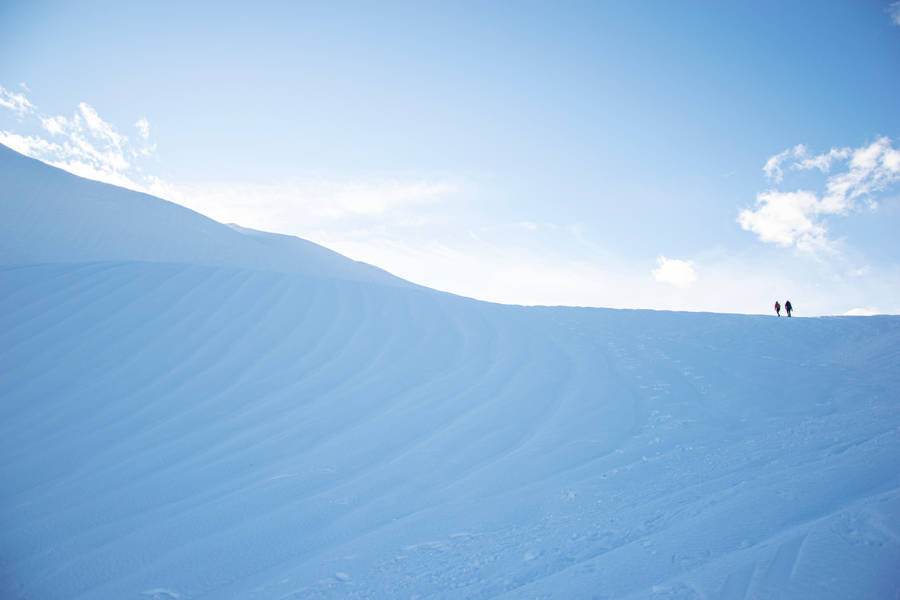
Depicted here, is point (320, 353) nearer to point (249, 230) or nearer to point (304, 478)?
point (304, 478)

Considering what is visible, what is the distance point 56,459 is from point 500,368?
3.73 meters

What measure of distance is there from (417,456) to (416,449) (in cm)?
10

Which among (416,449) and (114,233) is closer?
(416,449)

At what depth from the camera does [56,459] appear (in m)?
3.19

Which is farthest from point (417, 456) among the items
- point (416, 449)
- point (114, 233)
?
point (114, 233)

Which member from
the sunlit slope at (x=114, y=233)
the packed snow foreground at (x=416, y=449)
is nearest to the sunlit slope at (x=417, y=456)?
the packed snow foreground at (x=416, y=449)

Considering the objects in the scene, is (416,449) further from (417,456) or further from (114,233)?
(114,233)

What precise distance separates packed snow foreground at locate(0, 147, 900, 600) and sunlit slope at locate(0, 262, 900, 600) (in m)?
0.02

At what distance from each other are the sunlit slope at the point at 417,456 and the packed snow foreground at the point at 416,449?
0.02 m

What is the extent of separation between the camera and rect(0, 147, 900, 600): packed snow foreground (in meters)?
2.12

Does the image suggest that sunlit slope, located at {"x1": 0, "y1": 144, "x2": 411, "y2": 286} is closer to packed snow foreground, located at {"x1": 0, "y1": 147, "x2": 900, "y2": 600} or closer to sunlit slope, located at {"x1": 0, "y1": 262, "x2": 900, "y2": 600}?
packed snow foreground, located at {"x1": 0, "y1": 147, "x2": 900, "y2": 600}

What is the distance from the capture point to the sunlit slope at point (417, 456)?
83.3 inches

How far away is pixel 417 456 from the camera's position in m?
3.32

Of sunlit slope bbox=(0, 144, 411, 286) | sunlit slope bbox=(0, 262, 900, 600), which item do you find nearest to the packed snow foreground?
sunlit slope bbox=(0, 262, 900, 600)
